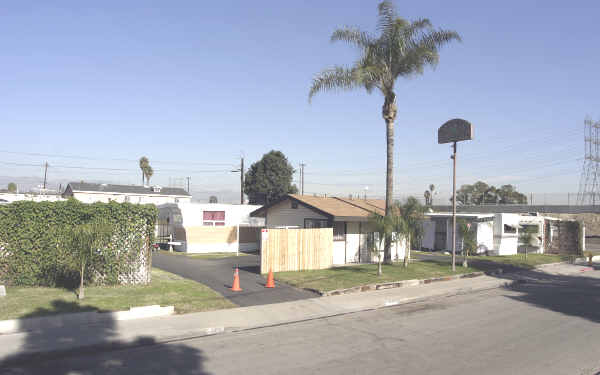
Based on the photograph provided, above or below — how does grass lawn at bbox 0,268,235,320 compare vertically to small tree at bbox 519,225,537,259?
below

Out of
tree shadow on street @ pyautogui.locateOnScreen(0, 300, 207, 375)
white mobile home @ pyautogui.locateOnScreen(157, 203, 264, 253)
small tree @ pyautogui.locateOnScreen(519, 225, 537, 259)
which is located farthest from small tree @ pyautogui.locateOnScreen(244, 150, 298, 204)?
tree shadow on street @ pyautogui.locateOnScreen(0, 300, 207, 375)

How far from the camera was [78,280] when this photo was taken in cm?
1333

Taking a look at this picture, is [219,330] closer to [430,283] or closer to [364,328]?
[364,328]

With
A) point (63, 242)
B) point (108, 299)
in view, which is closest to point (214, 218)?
point (63, 242)

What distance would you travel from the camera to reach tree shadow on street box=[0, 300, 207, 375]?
7465 millimetres

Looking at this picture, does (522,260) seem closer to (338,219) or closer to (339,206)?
(339,206)

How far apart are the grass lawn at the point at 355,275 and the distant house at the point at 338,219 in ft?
5.88

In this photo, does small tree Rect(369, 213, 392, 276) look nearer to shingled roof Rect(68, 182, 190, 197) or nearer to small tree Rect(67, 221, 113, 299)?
small tree Rect(67, 221, 113, 299)

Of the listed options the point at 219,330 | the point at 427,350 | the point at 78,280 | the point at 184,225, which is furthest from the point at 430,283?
the point at 184,225

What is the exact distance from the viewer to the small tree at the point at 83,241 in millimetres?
11734

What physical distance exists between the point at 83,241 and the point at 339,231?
42.0 ft

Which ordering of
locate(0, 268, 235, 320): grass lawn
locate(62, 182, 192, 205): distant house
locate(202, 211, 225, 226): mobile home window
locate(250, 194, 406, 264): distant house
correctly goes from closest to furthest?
locate(0, 268, 235, 320): grass lawn < locate(250, 194, 406, 264): distant house < locate(202, 211, 225, 226): mobile home window < locate(62, 182, 192, 205): distant house

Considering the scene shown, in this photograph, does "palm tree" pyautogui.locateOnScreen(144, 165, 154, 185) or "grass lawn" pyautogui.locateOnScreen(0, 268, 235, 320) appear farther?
"palm tree" pyautogui.locateOnScreen(144, 165, 154, 185)

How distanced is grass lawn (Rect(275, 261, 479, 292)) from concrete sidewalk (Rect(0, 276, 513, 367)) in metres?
1.17
